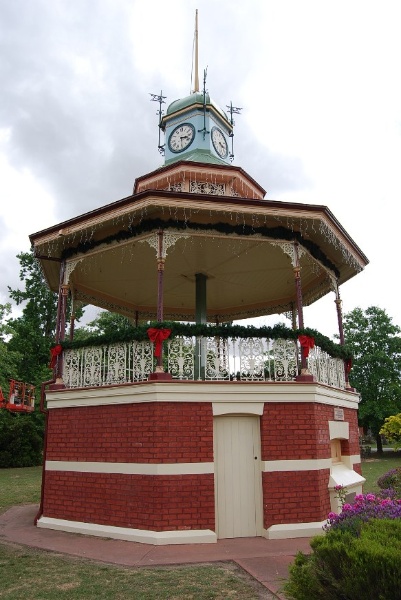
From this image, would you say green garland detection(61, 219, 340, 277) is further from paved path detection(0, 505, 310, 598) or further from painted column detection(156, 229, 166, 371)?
paved path detection(0, 505, 310, 598)

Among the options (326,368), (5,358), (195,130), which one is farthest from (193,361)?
(5,358)

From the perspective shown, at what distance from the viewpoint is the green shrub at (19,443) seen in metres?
25.2

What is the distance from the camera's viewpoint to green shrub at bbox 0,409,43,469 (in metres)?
25.2

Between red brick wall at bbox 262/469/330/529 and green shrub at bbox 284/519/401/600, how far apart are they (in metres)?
4.13

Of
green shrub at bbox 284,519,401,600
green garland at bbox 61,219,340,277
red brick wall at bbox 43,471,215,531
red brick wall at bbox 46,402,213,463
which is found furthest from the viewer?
green garland at bbox 61,219,340,277

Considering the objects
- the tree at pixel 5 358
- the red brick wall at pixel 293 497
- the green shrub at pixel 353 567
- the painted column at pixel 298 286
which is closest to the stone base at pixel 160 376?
the red brick wall at pixel 293 497

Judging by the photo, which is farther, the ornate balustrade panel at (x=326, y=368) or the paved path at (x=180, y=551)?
the ornate balustrade panel at (x=326, y=368)

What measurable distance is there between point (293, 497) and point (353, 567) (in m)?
5.27

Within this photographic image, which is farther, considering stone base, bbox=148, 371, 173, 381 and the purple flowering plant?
stone base, bbox=148, 371, 173, 381

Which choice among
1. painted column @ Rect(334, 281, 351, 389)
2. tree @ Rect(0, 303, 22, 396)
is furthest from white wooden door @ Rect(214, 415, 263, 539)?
tree @ Rect(0, 303, 22, 396)

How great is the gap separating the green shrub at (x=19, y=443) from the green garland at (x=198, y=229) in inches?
699

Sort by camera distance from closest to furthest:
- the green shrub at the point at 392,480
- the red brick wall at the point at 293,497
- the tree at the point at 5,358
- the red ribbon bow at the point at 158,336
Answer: the red brick wall at the point at 293,497
the red ribbon bow at the point at 158,336
the green shrub at the point at 392,480
the tree at the point at 5,358

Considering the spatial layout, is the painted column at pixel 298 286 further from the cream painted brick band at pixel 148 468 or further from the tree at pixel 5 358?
the tree at pixel 5 358

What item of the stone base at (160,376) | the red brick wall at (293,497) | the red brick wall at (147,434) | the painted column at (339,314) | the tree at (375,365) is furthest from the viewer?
the tree at (375,365)
